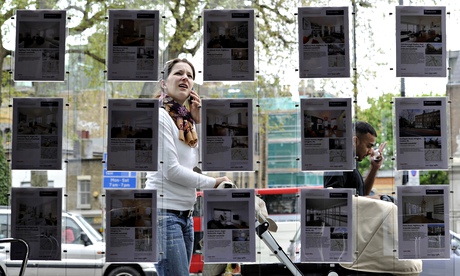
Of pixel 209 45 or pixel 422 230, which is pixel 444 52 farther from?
pixel 209 45

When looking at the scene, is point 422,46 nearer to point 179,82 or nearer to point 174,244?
point 179,82

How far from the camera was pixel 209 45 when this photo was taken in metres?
4.04

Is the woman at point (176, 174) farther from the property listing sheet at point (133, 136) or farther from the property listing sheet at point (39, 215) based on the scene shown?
the property listing sheet at point (39, 215)

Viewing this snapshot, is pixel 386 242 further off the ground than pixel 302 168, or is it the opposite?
pixel 302 168

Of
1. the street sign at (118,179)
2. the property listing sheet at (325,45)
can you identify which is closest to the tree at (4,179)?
the street sign at (118,179)

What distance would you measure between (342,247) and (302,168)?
0.50 m

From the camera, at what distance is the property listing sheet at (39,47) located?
408cm

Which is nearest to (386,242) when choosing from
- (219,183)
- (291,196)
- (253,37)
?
(291,196)

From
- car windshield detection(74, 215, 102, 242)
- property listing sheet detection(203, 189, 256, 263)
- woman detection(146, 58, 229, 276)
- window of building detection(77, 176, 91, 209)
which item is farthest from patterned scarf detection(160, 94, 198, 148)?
car windshield detection(74, 215, 102, 242)

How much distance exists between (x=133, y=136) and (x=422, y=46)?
5.59 feet

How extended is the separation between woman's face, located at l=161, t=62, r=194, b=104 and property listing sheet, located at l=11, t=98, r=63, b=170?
0.62 meters

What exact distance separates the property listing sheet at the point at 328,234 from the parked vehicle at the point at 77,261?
0.90 metres

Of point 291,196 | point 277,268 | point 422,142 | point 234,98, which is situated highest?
point 234,98

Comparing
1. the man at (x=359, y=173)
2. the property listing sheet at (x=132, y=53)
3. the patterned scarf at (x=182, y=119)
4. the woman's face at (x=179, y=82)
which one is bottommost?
the man at (x=359, y=173)
